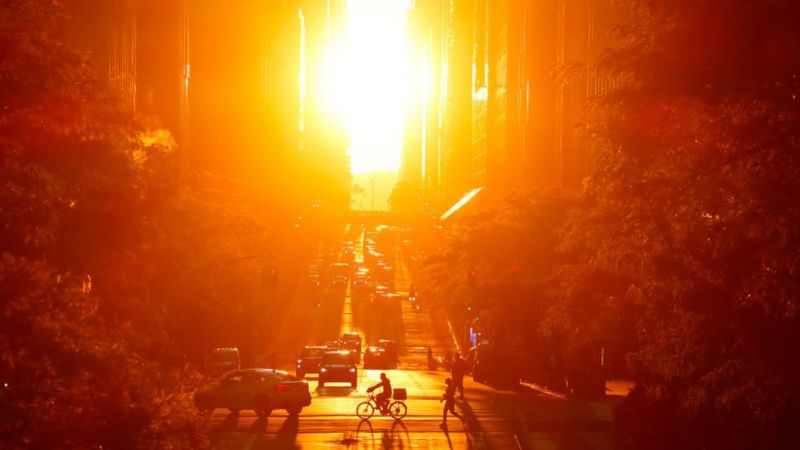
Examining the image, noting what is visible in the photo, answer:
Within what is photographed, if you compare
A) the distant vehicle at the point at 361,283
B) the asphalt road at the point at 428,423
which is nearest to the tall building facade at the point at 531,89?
the distant vehicle at the point at 361,283

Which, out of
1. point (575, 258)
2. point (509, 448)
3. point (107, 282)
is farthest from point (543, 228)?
point (107, 282)

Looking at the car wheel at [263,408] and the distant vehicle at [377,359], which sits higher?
the car wheel at [263,408]

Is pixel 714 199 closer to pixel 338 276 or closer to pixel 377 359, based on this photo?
pixel 377 359

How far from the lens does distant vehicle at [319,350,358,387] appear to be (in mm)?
58125

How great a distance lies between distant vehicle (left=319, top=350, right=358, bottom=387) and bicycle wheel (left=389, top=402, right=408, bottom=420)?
53.4 ft

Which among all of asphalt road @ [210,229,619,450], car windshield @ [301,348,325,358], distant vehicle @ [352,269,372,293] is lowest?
asphalt road @ [210,229,619,450]

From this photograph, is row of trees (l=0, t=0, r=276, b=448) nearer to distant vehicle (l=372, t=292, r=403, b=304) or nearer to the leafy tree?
the leafy tree

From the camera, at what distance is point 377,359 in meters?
79.5

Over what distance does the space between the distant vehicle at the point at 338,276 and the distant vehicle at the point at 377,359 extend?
7819 centimetres

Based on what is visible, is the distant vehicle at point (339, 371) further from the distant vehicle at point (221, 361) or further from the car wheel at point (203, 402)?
the car wheel at point (203, 402)

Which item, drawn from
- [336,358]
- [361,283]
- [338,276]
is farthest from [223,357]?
[338,276]

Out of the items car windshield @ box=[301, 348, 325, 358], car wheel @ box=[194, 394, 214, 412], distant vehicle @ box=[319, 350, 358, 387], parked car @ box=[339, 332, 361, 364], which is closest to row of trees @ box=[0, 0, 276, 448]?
car wheel @ box=[194, 394, 214, 412]

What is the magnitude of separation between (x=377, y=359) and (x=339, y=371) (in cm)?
2139

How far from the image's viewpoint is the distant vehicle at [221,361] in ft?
190
